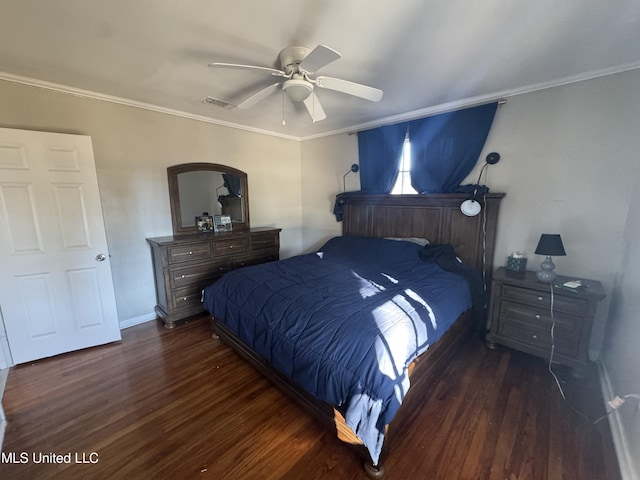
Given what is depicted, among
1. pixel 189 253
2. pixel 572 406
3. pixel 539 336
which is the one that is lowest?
pixel 572 406

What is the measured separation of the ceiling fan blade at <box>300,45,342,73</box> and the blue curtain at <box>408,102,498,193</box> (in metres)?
1.87

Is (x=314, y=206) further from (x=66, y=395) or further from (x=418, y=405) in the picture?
(x=66, y=395)

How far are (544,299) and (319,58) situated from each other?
251cm

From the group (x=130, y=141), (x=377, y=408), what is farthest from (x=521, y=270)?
(x=130, y=141)

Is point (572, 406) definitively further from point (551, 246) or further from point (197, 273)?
point (197, 273)

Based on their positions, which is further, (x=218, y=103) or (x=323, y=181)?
(x=323, y=181)

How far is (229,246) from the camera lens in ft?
10.7

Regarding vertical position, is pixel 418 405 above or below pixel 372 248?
below

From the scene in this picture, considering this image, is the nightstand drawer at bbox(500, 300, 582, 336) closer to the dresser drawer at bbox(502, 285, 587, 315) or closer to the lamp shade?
the dresser drawer at bbox(502, 285, 587, 315)

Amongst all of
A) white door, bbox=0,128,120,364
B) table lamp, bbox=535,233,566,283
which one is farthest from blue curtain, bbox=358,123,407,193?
white door, bbox=0,128,120,364

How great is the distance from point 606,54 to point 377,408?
111 inches

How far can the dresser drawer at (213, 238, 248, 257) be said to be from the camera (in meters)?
3.16

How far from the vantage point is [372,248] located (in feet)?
10.3

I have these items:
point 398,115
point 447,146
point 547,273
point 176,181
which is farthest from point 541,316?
point 176,181
